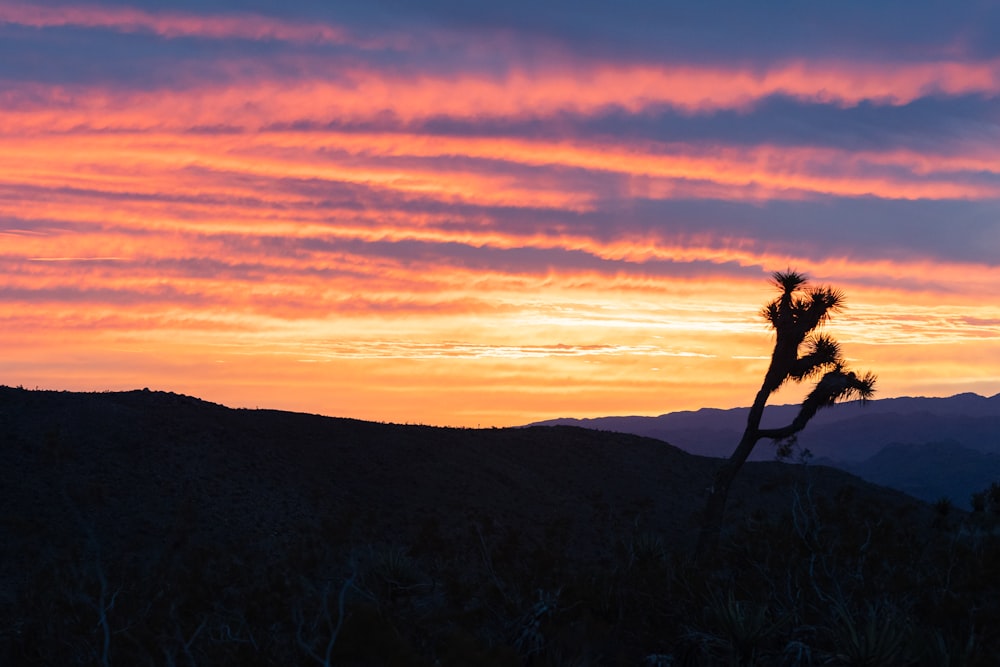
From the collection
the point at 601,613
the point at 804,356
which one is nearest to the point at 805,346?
the point at 804,356

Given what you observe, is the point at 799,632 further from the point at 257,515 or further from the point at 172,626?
the point at 257,515

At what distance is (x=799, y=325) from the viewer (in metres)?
26.2

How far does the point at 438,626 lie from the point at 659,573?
10.9 feet

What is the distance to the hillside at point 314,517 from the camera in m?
13.9

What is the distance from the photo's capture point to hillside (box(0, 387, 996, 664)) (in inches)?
548

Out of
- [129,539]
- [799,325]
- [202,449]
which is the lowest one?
[129,539]

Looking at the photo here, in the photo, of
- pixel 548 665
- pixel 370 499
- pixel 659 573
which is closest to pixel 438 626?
pixel 548 665

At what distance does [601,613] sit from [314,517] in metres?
18.9

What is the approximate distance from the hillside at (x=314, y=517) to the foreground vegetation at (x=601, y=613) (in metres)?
0.08

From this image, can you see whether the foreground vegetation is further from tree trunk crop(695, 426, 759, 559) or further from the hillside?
tree trunk crop(695, 426, 759, 559)

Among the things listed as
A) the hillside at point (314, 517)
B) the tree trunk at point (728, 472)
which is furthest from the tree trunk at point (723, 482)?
the hillside at point (314, 517)

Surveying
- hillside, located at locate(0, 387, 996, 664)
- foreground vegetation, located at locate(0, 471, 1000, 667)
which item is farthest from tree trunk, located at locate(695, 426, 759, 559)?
foreground vegetation, located at locate(0, 471, 1000, 667)

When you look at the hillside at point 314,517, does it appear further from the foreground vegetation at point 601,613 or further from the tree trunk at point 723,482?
the tree trunk at point 723,482

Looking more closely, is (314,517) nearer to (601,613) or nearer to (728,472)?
(728,472)
